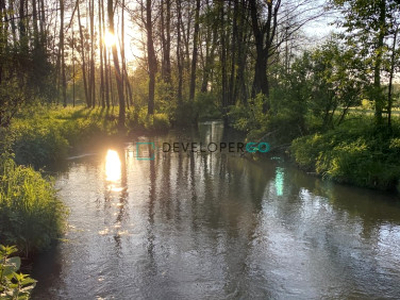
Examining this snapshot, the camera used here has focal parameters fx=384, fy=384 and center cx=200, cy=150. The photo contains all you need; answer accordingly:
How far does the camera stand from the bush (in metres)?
5.41

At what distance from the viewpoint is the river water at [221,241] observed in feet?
16.0

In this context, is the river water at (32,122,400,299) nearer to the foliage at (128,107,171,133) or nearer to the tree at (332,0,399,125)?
the tree at (332,0,399,125)

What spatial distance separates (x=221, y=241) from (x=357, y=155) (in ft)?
17.9

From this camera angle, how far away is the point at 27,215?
5.57 metres

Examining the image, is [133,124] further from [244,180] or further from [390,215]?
[390,215]

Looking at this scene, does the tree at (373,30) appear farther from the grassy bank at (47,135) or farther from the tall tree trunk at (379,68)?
the grassy bank at (47,135)

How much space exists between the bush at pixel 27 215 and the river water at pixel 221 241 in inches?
11.0

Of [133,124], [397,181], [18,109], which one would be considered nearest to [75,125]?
[133,124]

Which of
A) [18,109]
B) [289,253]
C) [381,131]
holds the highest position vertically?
[18,109]

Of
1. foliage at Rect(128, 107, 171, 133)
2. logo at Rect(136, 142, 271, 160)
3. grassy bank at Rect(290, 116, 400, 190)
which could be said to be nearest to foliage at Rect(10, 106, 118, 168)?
logo at Rect(136, 142, 271, 160)

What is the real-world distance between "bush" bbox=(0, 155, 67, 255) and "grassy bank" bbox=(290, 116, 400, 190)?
7.31m

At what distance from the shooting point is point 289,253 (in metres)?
5.88

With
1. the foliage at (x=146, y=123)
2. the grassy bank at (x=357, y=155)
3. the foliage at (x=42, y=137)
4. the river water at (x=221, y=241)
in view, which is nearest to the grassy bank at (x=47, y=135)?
the foliage at (x=42, y=137)

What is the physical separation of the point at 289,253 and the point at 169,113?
73.4 ft
